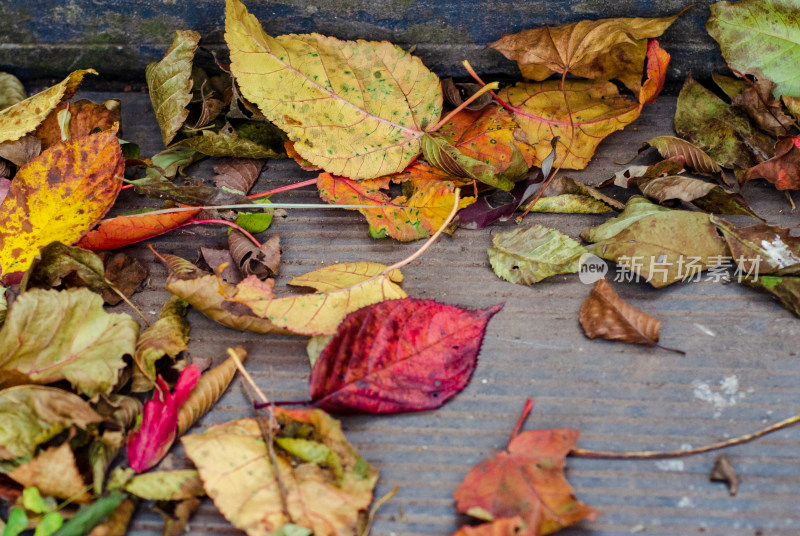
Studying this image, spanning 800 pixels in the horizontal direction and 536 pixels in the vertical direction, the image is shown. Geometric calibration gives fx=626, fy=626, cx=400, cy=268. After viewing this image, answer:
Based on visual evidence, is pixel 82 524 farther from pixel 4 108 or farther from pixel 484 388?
pixel 4 108

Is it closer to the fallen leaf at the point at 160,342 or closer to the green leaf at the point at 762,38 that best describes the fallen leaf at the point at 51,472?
the fallen leaf at the point at 160,342

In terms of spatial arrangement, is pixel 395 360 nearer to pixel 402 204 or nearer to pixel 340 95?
pixel 402 204

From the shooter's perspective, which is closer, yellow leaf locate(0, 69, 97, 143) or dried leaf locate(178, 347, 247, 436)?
dried leaf locate(178, 347, 247, 436)

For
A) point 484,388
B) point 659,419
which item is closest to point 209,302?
point 484,388

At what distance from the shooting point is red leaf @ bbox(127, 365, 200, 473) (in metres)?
1.05

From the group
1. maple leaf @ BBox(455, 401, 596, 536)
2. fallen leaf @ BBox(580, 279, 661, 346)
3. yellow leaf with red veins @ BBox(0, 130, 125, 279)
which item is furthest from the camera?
yellow leaf with red veins @ BBox(0, 130, 125, 279)

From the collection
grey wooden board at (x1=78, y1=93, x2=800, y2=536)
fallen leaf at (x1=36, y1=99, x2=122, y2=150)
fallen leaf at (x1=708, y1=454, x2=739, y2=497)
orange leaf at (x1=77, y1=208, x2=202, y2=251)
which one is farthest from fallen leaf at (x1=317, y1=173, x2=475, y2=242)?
fallen leaf at (x1=708, y1=454, x2=739, y2=497)

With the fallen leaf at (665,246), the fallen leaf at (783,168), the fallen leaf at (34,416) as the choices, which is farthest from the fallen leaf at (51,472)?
the fallen leaf at (783,168)

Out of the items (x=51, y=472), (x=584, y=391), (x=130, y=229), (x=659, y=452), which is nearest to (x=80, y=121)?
(x=130, y=229)

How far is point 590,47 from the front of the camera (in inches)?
54.4

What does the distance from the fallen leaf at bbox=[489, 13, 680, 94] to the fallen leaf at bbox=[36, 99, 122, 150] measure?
0.92 metres

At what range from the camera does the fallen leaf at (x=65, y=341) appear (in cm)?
109

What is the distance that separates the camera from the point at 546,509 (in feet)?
3.12

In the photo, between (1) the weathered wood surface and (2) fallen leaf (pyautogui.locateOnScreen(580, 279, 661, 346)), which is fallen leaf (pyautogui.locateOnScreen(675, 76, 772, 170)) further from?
(2) fallen leaf (pyautogui.locateOnScreen(580, 279, 661, 346))
